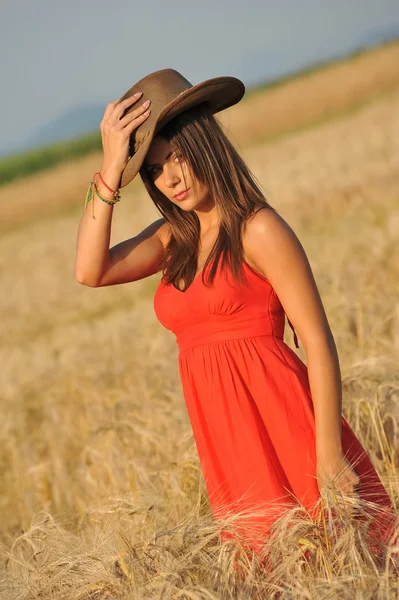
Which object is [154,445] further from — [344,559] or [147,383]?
[344,559]

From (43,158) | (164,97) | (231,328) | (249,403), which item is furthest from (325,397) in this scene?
(43,158)

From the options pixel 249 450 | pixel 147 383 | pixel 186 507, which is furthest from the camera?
pixel 147 383

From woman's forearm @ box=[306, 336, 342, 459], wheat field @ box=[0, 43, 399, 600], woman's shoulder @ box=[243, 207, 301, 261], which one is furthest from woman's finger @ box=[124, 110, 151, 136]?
wheat field @ box=[0, 43, 399, 600]

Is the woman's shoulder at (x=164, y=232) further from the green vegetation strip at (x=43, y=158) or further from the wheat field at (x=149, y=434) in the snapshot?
the green vegetation strip at (x=43, y=158)

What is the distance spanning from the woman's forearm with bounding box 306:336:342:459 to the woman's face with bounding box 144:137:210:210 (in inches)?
21.5

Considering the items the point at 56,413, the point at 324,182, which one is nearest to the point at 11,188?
the point at 324,182

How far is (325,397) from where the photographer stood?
→ 7.75 feet

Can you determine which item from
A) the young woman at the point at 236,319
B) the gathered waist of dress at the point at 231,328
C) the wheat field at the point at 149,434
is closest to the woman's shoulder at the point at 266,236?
the young woman at the point at 236,319

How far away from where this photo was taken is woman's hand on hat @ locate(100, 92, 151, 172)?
2506mm

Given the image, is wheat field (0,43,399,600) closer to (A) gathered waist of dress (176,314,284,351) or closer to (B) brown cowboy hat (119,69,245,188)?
(A) gathered waist of dress (176,314,284,351)

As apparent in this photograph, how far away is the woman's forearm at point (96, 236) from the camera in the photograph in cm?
260

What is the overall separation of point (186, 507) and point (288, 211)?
938 centimetres

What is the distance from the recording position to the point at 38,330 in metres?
12.0

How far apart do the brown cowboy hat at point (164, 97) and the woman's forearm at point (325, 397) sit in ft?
2.35
